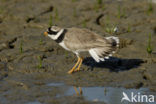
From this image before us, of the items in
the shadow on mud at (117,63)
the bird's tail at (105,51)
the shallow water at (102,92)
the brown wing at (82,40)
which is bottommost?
the shallow water at (102,92)

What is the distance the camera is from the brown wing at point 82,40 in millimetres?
6301

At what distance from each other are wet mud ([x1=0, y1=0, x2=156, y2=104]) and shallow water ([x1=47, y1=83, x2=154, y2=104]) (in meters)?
0.09

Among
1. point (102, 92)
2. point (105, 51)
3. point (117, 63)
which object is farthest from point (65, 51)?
point (102, 92)

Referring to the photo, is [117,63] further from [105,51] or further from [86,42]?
[86,42]

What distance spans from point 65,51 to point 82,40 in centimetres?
126

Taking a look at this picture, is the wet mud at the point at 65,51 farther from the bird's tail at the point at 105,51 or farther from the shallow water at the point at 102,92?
the bird's tail at the point at 105,51

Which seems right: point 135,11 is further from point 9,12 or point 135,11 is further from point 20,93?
point 20,93

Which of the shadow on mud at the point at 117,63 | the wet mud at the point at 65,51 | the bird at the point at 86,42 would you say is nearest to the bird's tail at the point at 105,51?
the bird at the point at 86,42

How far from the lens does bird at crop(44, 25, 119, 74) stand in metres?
6.24

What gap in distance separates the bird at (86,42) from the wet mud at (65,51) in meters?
0.44

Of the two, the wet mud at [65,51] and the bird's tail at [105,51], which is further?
the bird's tail at [105,51]

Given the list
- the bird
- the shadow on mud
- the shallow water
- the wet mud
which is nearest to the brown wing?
the bird

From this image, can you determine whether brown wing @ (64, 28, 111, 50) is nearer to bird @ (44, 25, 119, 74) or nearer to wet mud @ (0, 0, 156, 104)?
bird @ (44, 25, 119, 74)

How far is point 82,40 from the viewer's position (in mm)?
6359
